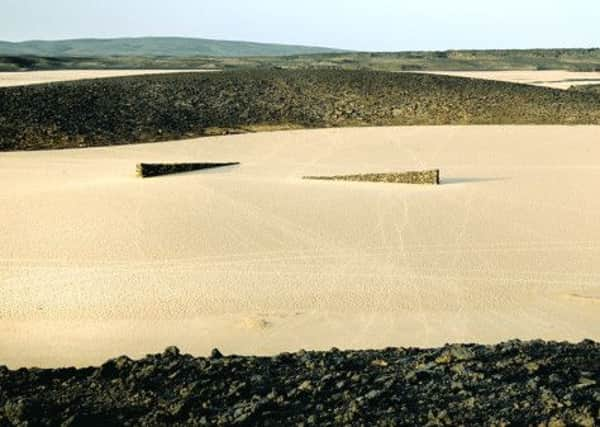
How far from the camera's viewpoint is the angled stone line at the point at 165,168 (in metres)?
19.8

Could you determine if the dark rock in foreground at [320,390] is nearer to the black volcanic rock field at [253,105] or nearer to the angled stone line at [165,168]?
the angled stone line at [165,168]

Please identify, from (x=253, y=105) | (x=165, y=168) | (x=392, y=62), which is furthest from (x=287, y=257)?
(x=392, y=62)

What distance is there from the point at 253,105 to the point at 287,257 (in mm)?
17024

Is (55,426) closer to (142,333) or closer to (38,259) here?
(142,333)

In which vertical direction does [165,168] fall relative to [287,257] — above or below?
above

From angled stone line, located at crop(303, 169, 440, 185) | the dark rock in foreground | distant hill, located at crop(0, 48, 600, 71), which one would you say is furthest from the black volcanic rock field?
distant hill, located at crop(0, 48, 600, 71)

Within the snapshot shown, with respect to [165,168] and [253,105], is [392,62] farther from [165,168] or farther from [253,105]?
[165,168]

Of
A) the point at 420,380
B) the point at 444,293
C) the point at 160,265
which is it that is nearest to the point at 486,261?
the point at 444,293

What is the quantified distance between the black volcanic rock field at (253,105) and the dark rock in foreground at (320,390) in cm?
1973

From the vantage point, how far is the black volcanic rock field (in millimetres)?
26578

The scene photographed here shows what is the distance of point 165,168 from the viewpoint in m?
20.4

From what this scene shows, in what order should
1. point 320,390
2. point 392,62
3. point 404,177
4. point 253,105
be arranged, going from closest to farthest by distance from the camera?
point 320,390
point 404,177
point 253,105
point 392,62

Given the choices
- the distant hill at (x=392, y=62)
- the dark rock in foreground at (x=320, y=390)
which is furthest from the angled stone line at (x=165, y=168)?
the distant hill at (x=392, y=62)

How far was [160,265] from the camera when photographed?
12.8m
